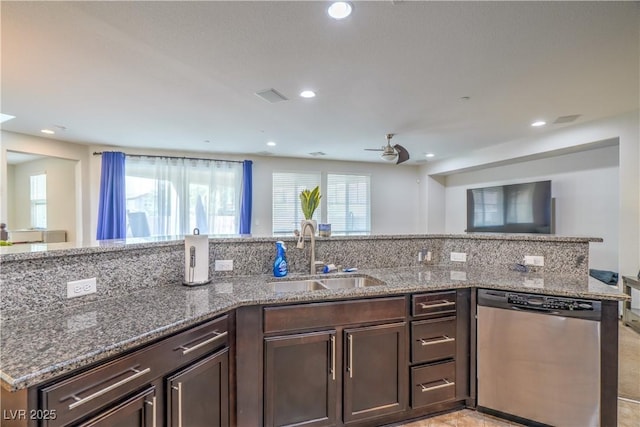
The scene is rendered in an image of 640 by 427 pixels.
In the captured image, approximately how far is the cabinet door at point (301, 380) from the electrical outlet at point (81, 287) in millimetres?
934

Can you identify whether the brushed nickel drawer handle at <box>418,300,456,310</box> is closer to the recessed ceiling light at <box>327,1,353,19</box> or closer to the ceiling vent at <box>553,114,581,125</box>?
the recessed ceiling light at <box>327,1,353,19</box>

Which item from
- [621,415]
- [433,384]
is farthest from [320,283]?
[621,415]

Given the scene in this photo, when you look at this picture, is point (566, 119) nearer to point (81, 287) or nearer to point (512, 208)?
point (512, 208)

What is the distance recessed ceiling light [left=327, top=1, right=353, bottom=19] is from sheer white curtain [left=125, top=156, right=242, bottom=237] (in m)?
4.76

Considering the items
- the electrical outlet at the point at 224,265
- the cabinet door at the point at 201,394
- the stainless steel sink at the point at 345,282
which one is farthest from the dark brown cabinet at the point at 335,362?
the electrical outlet at the point at 224,265

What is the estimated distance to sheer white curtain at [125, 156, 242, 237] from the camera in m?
5.74

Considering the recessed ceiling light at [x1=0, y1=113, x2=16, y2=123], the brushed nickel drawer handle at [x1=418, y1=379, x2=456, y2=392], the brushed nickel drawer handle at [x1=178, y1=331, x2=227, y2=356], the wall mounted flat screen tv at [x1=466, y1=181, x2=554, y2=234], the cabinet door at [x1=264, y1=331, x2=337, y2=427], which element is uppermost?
the recessed ceiling light at [x1=0, y1=113, x2=16, y2=123]

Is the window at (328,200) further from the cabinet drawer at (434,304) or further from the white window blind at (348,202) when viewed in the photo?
the cabinet drawer at (434,304)

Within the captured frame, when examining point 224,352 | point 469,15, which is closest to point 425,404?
point 224,352

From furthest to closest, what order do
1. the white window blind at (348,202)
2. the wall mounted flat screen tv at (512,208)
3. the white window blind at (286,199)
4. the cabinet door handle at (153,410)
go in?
the white window blind at (348,202), the white window blind at (286,199), the wall mounted flat screen tv at (512,208), the cabinet door handle at (153,410)

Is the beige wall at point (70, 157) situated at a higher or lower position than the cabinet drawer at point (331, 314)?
higher

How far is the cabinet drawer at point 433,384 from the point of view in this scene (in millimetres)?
1976

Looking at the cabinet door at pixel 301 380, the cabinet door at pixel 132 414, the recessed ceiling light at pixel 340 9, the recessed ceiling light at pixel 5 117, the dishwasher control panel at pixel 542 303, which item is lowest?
the cabinet door at pixel 301 380

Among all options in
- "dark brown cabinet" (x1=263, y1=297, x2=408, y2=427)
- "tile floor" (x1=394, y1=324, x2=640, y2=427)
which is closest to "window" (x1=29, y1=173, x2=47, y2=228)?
"dark brown cabinet" (x1=263, y1=297, x2=408, y2=427)
